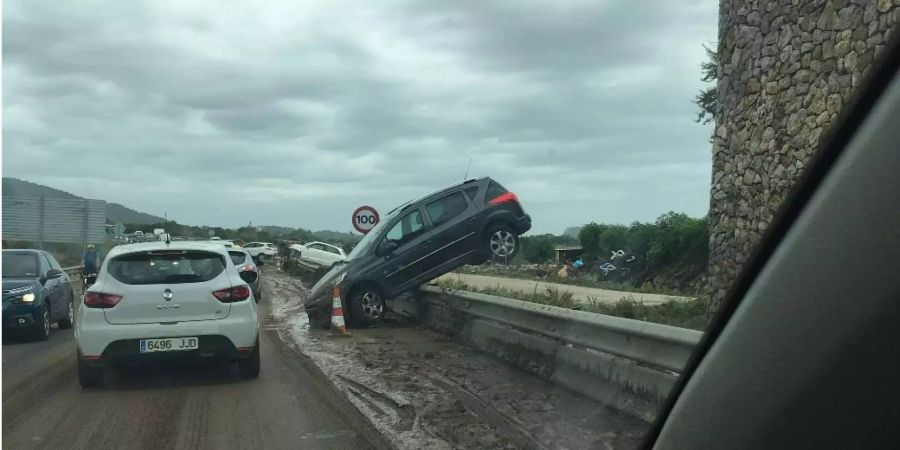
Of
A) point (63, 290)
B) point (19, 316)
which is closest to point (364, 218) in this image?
point (63, 290)

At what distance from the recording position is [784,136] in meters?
11.0

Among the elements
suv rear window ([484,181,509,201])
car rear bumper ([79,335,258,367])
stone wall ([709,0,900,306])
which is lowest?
car rear bumper ([79,335,258,367])

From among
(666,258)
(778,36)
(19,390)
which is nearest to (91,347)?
(19,390)

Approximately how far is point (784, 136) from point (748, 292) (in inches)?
395

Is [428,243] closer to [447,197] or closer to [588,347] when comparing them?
[447,197]

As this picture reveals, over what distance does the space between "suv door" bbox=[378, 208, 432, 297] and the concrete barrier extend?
267 cm

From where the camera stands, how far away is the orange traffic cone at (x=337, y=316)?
14.3 metres

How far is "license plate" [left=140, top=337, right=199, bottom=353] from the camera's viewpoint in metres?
9.16

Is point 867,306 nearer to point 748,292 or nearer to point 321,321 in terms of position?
point 748,292

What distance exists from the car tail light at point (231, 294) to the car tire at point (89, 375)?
4.99ft

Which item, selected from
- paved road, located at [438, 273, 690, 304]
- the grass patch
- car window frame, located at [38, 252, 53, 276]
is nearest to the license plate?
the grass patch

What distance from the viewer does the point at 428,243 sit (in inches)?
591

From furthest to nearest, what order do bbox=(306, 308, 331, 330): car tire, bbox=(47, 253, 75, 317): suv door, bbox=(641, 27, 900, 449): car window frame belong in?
bbox=(47, 253, 75, 317): suv door → bbox=(306, 308, 331, 330): car tire → bbox=(641, 27, 900, 449): car window frame

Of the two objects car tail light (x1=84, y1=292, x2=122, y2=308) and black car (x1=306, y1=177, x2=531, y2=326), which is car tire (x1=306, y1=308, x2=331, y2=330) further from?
car tail light (x1=84, y1=292, x2=122, y2=308)
